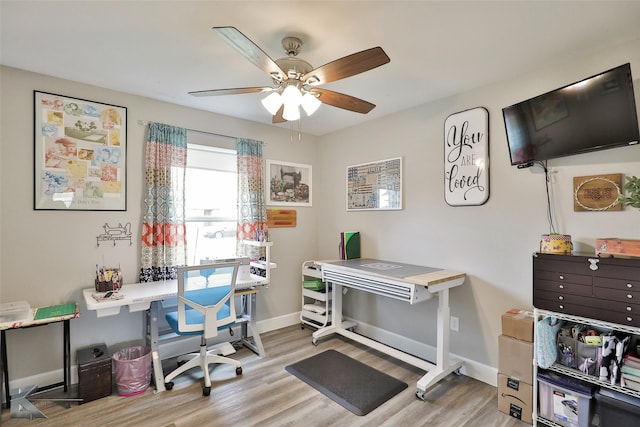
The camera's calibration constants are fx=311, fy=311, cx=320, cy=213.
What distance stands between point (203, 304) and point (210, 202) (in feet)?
4.08

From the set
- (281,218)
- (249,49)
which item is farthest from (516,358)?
(281,218)

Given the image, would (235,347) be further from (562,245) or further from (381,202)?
(562,245)

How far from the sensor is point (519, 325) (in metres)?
2.13

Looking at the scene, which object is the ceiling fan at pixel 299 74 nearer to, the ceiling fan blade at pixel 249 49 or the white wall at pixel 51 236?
the ceiling fan blade at pixel 249 49

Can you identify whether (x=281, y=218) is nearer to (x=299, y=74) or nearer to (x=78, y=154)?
(x=78, y=154)

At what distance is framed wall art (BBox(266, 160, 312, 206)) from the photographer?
3754 mm

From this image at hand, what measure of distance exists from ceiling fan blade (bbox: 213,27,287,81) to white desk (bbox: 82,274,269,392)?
1.80 metres

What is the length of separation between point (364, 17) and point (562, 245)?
72.3 inches

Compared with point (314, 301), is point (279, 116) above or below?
above

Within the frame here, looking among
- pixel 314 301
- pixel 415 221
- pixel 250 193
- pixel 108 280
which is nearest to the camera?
pixel 108 280

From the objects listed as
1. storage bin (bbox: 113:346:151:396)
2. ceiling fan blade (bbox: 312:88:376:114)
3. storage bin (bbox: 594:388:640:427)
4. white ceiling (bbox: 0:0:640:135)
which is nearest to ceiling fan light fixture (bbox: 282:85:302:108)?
ceiling fan blade (bbox: 312:88:376:114)

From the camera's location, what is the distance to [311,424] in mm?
2068

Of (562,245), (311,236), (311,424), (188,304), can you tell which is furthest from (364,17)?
(311,236)

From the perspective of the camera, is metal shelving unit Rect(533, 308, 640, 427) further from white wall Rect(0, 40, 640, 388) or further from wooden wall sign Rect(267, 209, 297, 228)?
wooden wall sign Rect(267, 209, 297, 228)
